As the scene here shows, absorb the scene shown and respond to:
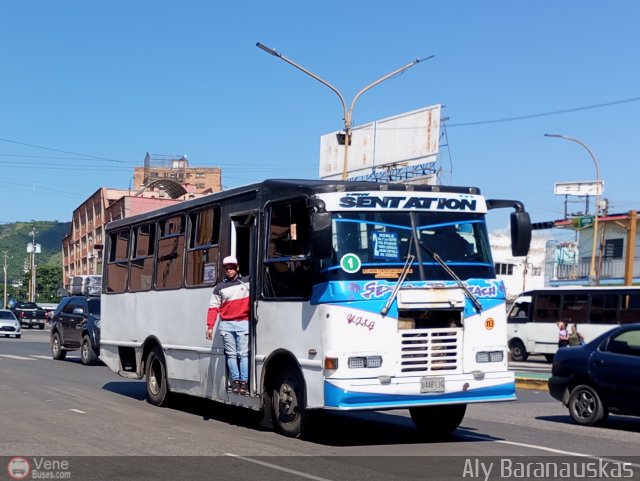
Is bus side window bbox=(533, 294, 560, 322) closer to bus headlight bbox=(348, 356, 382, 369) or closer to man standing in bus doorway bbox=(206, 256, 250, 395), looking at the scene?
man standing in bus doorway bbox=(206, 256, 250, 395)

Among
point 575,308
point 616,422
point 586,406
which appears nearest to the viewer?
point 586,406

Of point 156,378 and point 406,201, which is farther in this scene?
point 156,378

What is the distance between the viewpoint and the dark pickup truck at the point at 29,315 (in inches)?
2564

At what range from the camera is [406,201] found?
1103 centimetres

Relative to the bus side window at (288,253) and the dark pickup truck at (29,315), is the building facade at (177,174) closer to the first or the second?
the dark pickup truck at (29,315)

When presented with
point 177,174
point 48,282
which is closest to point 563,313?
point 177,174

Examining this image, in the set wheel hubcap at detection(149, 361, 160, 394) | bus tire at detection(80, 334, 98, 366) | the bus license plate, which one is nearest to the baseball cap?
the bus license plate

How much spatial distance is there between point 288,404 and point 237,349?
1172 mm

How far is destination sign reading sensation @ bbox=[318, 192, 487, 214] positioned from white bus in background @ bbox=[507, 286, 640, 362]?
22.2 meters

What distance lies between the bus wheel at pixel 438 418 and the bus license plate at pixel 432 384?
992mm

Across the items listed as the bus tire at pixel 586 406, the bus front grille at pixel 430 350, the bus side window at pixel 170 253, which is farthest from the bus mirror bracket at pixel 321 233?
the bus tire at pixel 586 406
